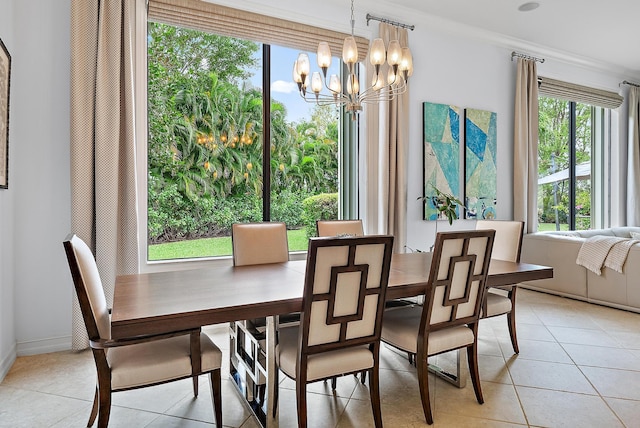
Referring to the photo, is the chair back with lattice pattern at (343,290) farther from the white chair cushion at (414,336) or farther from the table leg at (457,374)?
the table leg at (457,374)

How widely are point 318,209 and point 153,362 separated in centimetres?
Result: 265

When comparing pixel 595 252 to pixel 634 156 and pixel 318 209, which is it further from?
pixel 634 156

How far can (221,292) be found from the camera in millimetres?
1798

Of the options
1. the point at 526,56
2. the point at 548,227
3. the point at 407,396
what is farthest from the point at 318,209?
the point at 548,227

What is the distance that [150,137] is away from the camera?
132 inches

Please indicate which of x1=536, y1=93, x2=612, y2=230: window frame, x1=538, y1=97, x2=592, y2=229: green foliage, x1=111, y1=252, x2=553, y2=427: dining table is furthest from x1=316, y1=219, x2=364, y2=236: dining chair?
x1=536, y1=93, x2=612, y2=230: window frame

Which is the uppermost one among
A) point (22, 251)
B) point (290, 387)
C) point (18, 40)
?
point (18, 40)

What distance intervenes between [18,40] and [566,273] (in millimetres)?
5327

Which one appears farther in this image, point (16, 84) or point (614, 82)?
point (614, 82)

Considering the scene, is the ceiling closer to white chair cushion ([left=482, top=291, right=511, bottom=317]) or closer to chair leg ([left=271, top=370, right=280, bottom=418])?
white chair cushion ([left=482, top=291, right=511, bottom=317])

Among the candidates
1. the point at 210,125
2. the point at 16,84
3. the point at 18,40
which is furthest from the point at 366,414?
the point at 18,40

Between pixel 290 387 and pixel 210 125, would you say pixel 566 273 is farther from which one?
pixel 210 125

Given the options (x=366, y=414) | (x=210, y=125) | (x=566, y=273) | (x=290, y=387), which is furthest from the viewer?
(x=566, y=273)

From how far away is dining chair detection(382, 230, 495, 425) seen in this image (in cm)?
190
